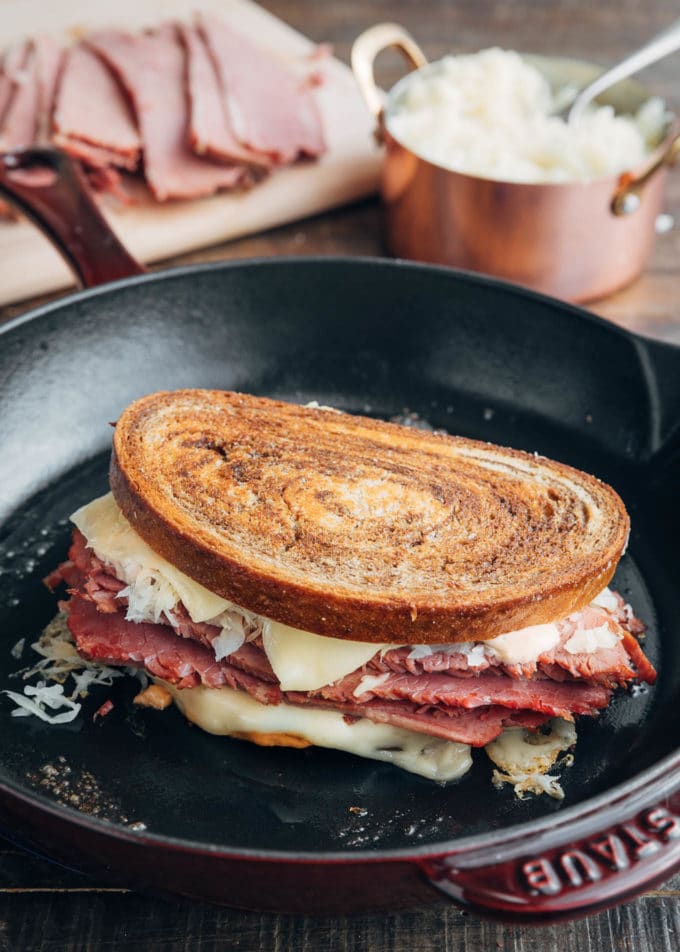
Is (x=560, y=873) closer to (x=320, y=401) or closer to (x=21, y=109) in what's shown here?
(x=320, y=401)

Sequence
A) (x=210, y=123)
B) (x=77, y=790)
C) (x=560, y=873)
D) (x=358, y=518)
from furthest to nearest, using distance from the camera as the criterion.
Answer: (x=210, y=123), (x=358, y=518), (x=77, y=790), (x=560, y=873)

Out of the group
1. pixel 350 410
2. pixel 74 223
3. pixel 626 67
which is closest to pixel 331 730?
pixel 350 410

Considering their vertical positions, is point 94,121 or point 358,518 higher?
point 94,121

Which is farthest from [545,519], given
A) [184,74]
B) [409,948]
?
[184,74]

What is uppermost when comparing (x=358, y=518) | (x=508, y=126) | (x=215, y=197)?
(x=508, y=126)

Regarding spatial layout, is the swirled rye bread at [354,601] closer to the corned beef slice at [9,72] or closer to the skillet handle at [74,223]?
the skillet handle at [74,223]

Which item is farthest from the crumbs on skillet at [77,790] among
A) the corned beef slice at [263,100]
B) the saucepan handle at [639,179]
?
the corned beef slice at [263,100]

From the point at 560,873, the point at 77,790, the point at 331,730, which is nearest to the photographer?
the point at 560,873

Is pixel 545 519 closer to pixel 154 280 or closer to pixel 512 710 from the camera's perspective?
pixel 512 710
